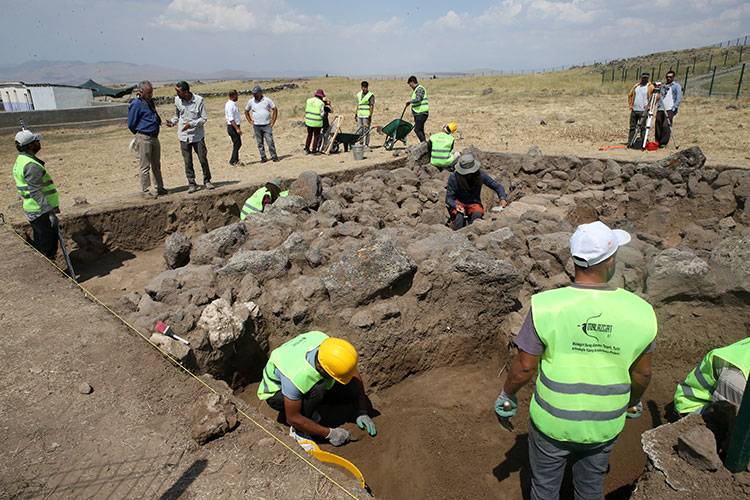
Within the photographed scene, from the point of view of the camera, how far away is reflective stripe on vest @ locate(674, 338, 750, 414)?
8.87ft

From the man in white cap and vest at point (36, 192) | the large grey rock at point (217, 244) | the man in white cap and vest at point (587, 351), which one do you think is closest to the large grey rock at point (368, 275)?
the large grey rock at point (217, 244)

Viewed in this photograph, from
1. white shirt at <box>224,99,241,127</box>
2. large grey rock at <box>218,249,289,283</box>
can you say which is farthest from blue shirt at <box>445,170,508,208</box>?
white shirt at <box>224,99,241,127</box>

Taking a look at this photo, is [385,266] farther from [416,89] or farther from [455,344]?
[416,89]

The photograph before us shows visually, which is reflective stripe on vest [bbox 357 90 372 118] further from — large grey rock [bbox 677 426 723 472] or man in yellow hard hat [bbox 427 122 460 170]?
large grey rock [bbox 677 426 723 472]

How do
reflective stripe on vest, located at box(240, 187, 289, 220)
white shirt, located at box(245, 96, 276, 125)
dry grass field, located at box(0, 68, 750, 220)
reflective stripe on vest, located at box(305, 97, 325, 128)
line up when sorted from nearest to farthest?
reflective stripe on vest, located at box(240, 187, 289, 220) → dry grass field, located at box(0, 68, 750, 220) → white shirt, located at box(245, 96, 276, 125) → reflective stripe on vest, located at box(305, 97, 325, 128)

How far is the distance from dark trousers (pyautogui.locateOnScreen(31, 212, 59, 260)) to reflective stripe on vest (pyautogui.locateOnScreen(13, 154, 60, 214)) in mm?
140

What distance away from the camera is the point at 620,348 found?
7.20ft

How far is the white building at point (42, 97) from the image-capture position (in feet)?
73.9

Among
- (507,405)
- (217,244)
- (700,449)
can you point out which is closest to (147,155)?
(217,244)

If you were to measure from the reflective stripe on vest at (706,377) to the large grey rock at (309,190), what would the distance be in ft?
18.3

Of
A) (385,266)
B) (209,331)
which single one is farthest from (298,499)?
(385,266)

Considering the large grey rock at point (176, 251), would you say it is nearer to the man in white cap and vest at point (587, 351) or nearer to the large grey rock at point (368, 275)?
the large grey rock at point (368, 275)

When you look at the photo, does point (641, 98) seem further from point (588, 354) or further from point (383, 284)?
point (588, 354)

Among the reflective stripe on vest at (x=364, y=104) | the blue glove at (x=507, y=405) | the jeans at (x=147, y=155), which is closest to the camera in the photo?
the blue glove at (x=507, y=405)
